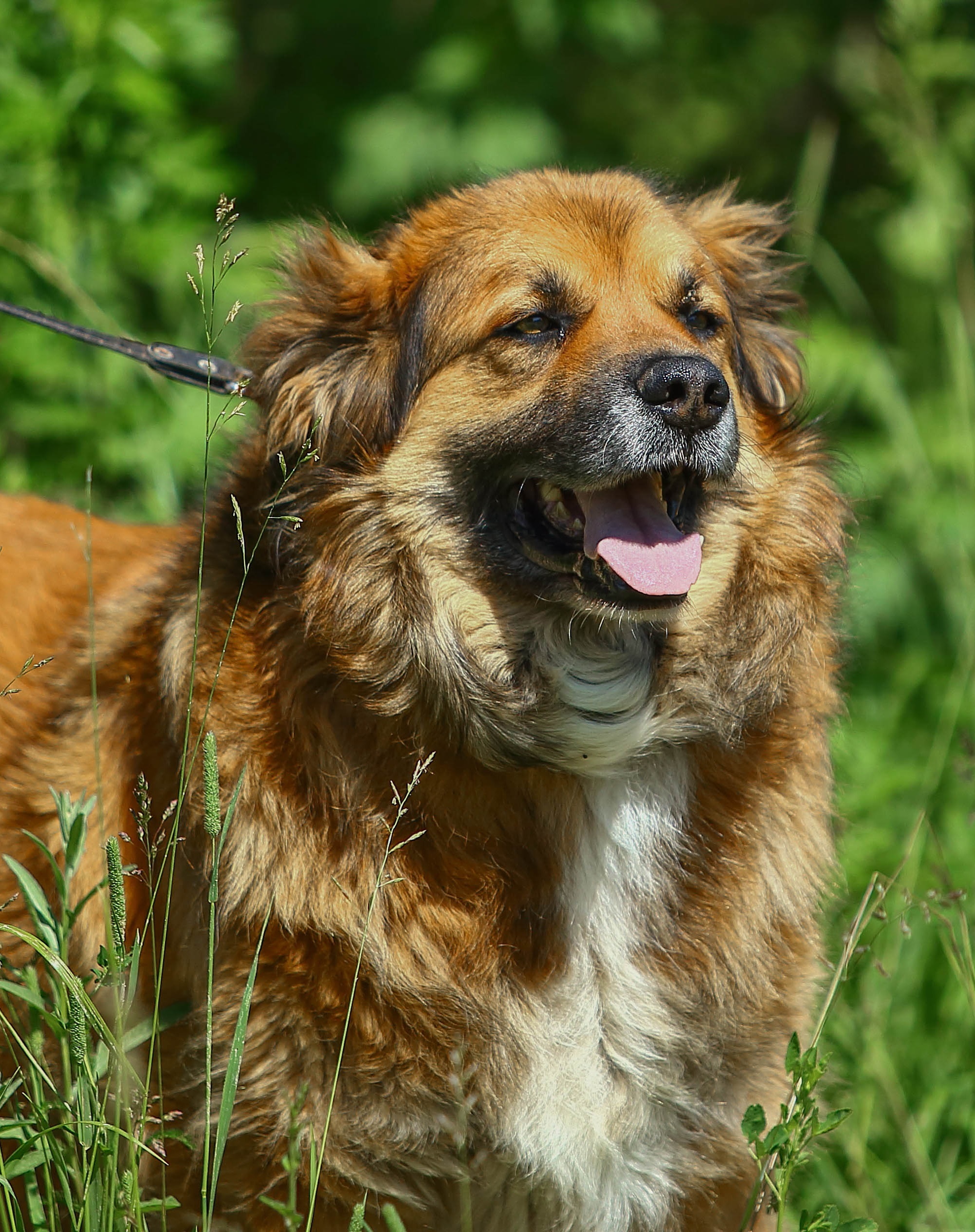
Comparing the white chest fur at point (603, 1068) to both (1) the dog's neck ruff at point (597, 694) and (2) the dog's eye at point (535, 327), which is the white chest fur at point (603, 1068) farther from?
(2) the dog's eye at point (535, 327)

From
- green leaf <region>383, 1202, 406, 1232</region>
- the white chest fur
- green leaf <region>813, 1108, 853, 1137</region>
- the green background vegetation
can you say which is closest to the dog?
the white chest fur

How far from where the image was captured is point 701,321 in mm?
2895

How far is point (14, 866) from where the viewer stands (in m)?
1.99

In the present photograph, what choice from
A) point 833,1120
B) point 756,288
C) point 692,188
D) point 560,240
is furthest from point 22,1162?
point 692,188

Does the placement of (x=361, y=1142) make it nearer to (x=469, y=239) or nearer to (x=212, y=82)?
(x=469, y=239)

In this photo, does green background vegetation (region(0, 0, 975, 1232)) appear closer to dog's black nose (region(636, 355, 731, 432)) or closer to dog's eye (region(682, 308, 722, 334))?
dog's eye (region(682, 308, 722, 334))

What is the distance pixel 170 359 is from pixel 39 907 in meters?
1.40

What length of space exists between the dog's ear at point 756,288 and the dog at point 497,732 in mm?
138

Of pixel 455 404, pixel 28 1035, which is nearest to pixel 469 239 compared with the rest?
pixel 455 404

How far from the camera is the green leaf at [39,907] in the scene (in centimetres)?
200

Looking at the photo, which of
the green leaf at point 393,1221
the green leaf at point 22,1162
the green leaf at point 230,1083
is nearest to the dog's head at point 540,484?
the green leaf at point 230,1083

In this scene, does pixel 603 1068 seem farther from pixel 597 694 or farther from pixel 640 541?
pixel 640 541

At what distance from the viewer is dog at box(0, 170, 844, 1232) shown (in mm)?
2451

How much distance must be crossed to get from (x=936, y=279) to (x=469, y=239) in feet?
11.5
